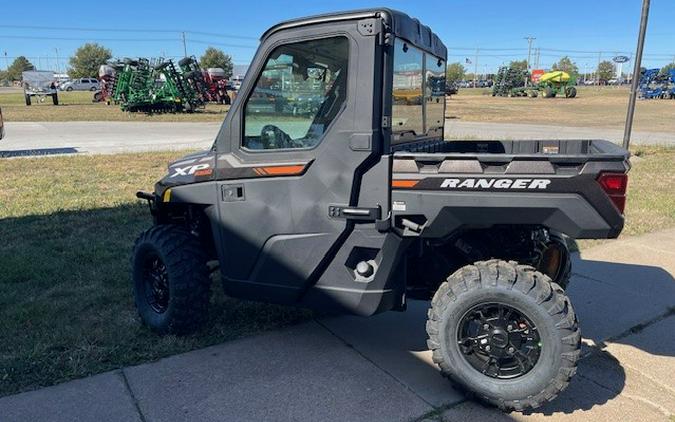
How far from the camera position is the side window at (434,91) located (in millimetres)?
3848

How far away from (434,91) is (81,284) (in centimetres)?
344

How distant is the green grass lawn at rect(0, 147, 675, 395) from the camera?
3461mm

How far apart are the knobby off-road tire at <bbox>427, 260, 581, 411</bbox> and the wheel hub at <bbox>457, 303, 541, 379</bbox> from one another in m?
0.03

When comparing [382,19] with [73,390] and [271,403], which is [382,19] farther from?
[73,390]

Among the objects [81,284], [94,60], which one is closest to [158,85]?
[81,284]

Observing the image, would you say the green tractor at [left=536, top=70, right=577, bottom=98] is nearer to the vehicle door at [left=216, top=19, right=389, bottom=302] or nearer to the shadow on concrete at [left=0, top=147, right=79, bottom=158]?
the shadow on concrete at [left=0, top=147, right=79, bottom=158]

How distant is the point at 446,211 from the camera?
2854 mm

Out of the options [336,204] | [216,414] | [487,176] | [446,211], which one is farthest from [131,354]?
[487,176]

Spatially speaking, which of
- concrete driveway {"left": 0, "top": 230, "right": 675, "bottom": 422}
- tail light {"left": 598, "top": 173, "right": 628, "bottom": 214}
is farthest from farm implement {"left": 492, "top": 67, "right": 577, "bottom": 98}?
tail light {"left": 598, "top": 173, "right": 628, "bottom": 214}

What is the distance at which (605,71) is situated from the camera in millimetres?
113500

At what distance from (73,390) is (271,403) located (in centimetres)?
115

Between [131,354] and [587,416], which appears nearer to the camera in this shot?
[587,416]

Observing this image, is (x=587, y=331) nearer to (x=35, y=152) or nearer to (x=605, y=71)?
(x=35, y=152)

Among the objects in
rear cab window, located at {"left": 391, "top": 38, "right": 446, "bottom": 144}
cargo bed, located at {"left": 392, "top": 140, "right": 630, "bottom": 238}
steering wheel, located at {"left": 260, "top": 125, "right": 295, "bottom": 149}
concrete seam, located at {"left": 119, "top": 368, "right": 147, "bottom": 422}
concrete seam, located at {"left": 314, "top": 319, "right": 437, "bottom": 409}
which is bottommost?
concrete seam, located at {"left": 314, "top": 319, "right": 437, "bottom": 409}
